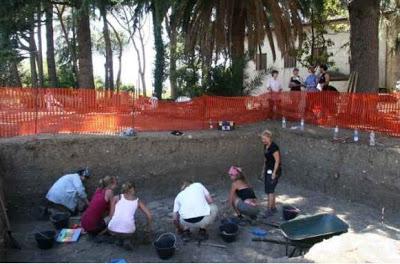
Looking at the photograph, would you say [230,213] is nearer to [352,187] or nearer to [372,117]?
[352,187]

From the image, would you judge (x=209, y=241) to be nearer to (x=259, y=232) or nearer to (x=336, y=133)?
(x=259, y=232)

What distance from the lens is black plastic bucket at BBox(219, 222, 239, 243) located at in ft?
30.9

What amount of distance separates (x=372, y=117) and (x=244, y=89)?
6049 mm

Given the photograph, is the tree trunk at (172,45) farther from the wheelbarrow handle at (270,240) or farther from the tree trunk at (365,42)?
the wheelbarrow handle at (270,240)

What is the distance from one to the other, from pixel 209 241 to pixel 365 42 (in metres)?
8.58

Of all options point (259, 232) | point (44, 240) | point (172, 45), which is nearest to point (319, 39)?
point (172, 45)

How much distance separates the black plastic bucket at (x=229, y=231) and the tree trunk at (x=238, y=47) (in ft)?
26.8

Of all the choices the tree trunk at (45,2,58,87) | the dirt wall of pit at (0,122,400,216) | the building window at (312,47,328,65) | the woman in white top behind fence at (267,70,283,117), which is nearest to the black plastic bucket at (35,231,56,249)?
the dirt wall of pit at (0,122,400,216)

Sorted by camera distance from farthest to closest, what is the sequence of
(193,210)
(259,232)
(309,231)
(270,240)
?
(259,232)
(193,210)
(270,240)
(309,231)

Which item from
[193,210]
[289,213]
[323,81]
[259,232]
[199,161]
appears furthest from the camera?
[323,81]

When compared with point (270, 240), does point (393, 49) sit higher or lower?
higher

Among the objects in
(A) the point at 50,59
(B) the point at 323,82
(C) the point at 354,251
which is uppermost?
(A) the point at 50,59

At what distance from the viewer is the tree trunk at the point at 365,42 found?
48.9ft

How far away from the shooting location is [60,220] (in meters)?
10.0
